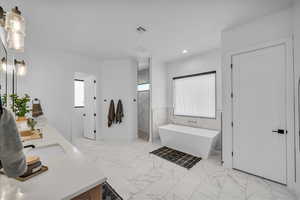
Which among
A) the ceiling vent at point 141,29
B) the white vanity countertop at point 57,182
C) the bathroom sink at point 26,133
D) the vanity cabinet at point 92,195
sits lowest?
the vanity cabinet at point 92,195

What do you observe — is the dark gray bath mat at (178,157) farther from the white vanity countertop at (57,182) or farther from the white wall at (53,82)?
the white wall at (53,82)

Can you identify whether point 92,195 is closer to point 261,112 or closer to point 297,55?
point 261,112

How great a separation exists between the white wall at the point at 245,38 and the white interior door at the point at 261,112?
0.10 m

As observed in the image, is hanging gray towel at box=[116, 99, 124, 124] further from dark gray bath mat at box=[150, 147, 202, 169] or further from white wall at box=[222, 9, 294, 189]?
white wall at box=[222, 9, 294, 189]

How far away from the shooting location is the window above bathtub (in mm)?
3671

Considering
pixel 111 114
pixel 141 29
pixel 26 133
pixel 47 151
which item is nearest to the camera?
pixel 47 151

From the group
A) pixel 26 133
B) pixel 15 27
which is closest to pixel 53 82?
pixel 26 133

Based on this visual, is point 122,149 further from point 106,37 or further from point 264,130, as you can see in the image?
point 264,130

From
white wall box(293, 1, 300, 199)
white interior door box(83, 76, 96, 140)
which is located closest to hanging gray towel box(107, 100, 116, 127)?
white interior door box(83, 76, 96, 140)

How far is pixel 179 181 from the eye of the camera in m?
2.12

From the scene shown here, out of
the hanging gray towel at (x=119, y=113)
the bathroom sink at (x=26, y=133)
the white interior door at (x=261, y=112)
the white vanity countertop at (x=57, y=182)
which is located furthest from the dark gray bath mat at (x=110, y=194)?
the hanging gray towel at (x=119, y=113)

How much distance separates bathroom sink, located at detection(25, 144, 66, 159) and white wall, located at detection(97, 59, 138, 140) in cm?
290

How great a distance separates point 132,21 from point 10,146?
2296 millimetres

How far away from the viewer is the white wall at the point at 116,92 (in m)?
4.30
